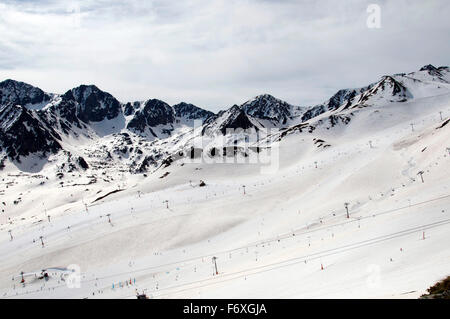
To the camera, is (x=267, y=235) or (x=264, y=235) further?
(x=264, y=235)

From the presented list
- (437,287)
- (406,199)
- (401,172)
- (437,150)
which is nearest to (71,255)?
(406,199)

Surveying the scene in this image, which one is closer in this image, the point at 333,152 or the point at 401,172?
the point at 401,172

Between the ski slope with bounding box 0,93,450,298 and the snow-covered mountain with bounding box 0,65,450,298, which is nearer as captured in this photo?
the ski slope with bounding box 0,93,450,298

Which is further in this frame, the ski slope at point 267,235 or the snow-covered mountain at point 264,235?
the snow-covered mountain at point 264,235

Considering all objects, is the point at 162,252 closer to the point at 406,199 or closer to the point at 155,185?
the point at 406,199
